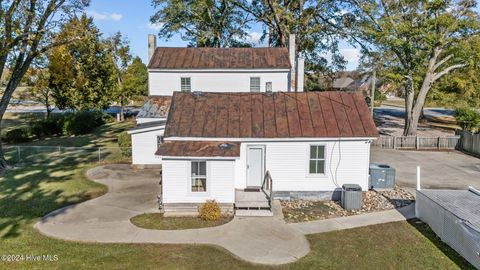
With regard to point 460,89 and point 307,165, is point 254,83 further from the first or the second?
point 460,89

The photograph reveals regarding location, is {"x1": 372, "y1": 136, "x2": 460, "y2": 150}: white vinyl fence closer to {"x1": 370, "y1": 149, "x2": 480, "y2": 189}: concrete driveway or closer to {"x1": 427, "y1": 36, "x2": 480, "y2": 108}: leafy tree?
{"x1": 370, "y1": 149, "x2": 480, "y2": 189}: concrete driveway

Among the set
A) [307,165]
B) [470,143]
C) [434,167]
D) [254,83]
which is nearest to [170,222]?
[307,165]

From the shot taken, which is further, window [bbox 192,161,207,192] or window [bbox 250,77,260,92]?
window [bbox 250,77,260,92]

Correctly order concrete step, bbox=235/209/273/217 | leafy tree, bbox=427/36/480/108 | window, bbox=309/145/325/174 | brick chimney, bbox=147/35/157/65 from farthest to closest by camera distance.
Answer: leafy tree, bbox=427/36/480/108, brick chimney, bbox=147/35/157/65, window, bbox=309/145/325/174, concrete step, bbox=235/209/273/217

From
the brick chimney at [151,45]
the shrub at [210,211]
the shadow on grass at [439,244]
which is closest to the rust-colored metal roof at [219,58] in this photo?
the brick chimney at [151,45]

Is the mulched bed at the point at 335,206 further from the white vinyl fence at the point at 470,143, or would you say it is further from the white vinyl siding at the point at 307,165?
the white vinyl fence at the point at 470,143

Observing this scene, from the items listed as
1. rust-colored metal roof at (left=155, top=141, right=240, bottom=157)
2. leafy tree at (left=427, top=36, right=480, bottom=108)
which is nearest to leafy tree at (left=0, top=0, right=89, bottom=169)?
rust-colored metal roof at (left=155, top=141, right=240, bottom=157)

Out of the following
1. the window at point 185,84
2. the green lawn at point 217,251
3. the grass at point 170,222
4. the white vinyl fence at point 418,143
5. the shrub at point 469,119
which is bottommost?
the green lawn at point 217,251

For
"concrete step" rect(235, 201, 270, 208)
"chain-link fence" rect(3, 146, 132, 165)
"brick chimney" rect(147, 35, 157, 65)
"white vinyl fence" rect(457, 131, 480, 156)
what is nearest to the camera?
"concrete step" rect(235, 201, 270, 208)
